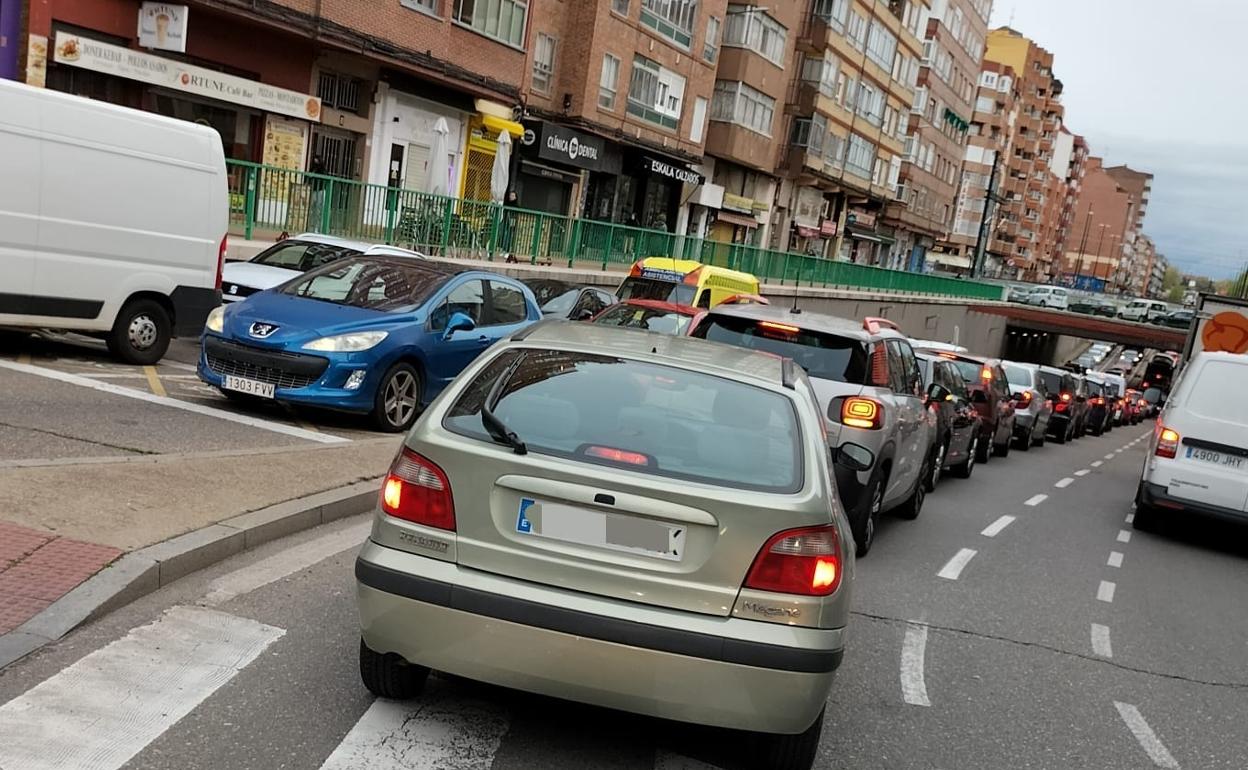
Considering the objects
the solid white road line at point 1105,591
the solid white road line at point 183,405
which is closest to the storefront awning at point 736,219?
the solid white road line at point 183,405

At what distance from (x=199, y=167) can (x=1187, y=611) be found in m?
9.75

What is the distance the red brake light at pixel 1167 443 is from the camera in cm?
1159

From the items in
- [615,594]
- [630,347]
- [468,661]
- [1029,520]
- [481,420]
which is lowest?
[1029,520]

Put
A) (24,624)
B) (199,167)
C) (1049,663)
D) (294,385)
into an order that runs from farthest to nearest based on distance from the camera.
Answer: (199,167) → (294,385) → (1049,663) → (24,624)

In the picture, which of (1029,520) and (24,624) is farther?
(1029,520)

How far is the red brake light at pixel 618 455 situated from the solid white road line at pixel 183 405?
18.9 feet

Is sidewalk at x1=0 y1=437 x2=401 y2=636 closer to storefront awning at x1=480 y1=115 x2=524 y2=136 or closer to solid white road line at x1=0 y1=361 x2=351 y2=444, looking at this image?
solid white road line at x1=0 y1=361 x2=351 y2=444

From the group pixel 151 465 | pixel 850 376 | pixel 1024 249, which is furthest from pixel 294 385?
pixel 1024 249

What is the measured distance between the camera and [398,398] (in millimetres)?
10492

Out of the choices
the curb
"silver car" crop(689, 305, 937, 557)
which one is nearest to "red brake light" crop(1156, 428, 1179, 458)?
"silver car" crop(689, 305, 937, 557)

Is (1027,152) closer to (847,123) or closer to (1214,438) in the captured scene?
(847,123)

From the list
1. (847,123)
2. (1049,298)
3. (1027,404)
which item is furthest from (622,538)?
(1049,298)

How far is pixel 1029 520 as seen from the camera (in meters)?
12.4

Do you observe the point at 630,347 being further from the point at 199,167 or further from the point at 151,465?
the point at 199,167
